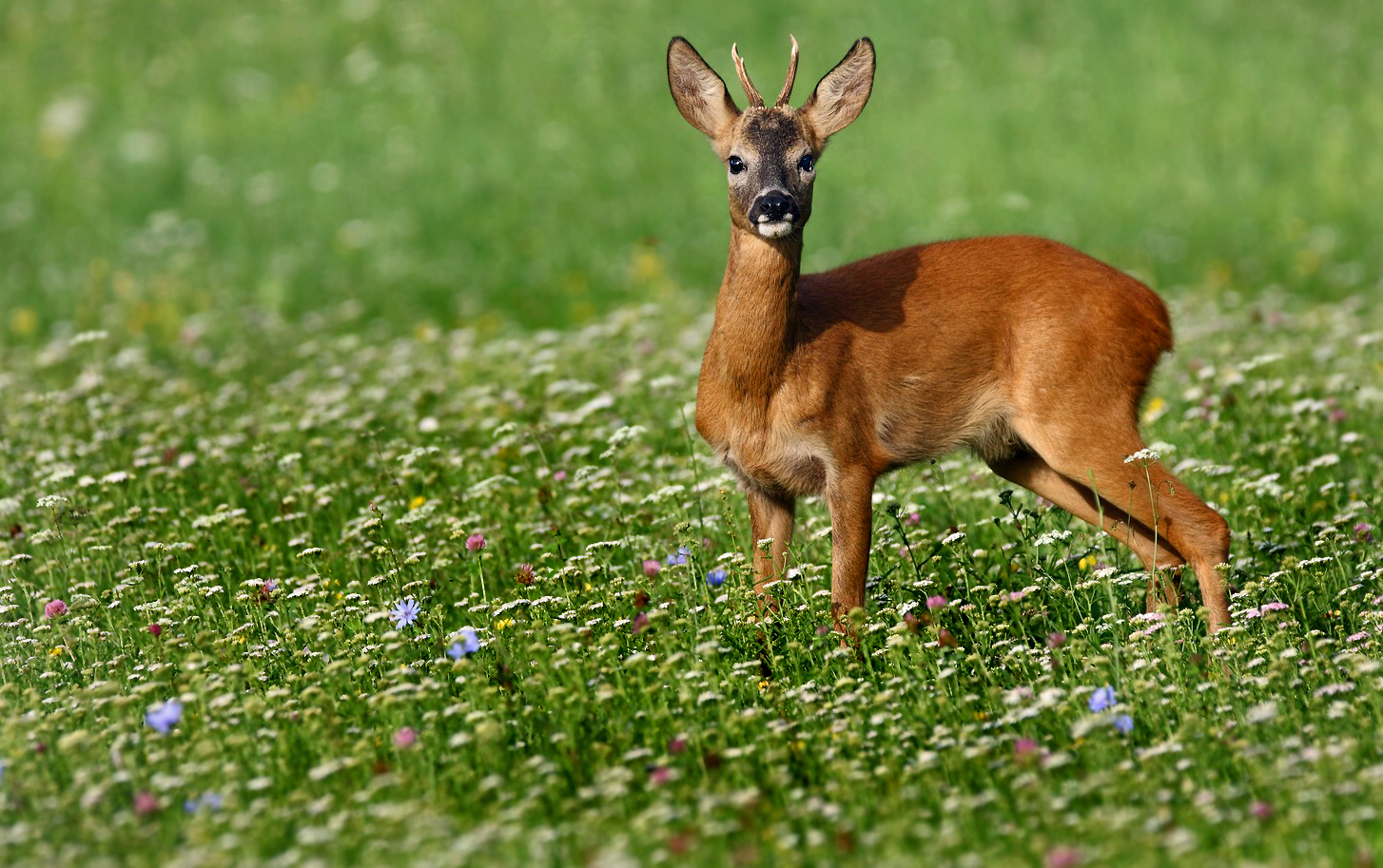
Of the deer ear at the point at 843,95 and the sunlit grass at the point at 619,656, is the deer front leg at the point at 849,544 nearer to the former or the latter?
the sunlit grass at the point at 619,656

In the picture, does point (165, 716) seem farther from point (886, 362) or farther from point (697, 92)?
point (697, 92)

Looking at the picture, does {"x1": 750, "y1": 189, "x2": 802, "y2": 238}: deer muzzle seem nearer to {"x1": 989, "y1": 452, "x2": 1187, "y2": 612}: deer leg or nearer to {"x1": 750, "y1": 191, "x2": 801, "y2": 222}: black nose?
{"x1": 750, "y1": 191, "x2": 801, "y2": 222}: black nose

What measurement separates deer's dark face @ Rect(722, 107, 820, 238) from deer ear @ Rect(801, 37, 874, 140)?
0.17 metres

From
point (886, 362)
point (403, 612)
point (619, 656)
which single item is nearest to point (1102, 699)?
point (619, 656)

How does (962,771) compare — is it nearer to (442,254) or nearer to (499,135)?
(442,254)

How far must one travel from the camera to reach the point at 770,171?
5195 millimetres

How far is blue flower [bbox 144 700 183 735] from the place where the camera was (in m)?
3.85

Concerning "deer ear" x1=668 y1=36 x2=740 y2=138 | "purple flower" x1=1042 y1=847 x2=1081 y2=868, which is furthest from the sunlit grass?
"deer ear" x1=668 y1=36 x2=740 y2=138

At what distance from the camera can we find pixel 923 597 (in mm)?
5293

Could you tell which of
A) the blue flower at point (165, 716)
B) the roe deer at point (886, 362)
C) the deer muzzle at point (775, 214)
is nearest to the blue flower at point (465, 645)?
the blue flower at point (165, 716)

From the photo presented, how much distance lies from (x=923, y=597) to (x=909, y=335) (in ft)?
2.92

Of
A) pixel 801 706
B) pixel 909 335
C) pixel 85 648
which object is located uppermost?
pixel 909 335

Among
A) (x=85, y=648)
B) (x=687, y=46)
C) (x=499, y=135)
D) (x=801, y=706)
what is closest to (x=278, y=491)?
(x=85, y=648)

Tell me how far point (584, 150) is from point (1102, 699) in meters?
10.8
